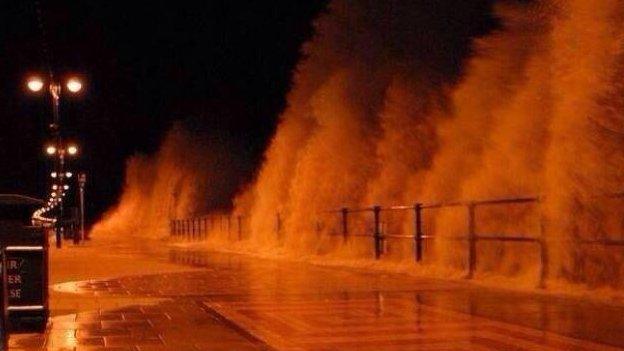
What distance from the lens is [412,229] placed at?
80.7 feet

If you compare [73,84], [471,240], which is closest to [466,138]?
[471,240]

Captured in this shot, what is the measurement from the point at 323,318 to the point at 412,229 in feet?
40.2

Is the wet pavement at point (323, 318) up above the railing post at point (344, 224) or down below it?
below

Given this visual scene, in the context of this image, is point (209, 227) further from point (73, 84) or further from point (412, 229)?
point (412, 229)

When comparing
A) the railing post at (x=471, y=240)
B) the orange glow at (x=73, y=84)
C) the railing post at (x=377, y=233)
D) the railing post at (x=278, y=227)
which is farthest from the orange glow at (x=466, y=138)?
the orange glow at (x=73, y=84)

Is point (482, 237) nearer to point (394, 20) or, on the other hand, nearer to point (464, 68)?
point (464, 68)

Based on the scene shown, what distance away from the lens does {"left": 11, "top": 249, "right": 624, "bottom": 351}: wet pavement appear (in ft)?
34.3

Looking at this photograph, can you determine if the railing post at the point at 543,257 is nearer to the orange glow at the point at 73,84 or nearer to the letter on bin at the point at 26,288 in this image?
the letter on bin at the point at 26,288

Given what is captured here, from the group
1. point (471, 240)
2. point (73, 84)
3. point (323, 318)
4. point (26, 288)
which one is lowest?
point (323, 318)

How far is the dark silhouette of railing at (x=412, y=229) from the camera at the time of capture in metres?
16.5

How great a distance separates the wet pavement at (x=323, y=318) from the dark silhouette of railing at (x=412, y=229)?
0.98 metres

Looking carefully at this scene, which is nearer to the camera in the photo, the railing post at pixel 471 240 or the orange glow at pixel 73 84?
the railing post at pixel 471 240

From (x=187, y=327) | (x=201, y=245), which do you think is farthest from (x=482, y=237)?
(x=201, y=245)

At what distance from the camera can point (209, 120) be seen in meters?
62.3
